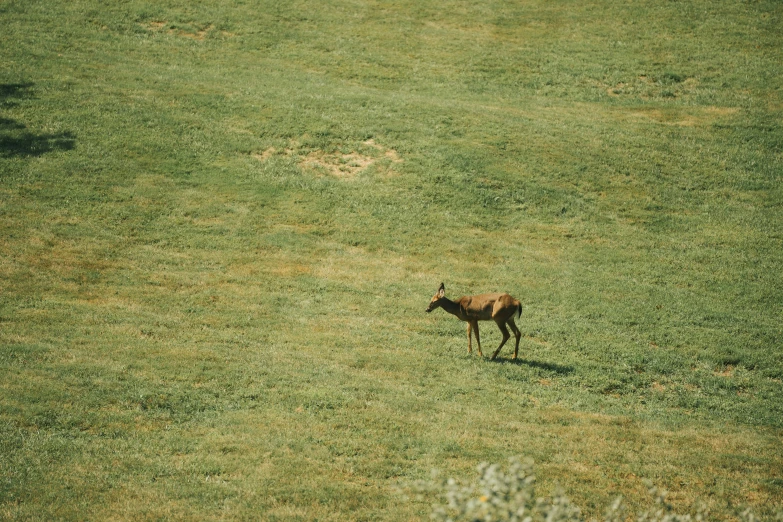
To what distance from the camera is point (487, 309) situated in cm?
1681

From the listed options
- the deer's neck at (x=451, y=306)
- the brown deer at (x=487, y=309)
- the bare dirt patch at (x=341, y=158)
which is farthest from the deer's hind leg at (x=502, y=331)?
the bare dirt patch at (x=341, y=158)

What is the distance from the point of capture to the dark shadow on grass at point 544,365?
16797 millimetres

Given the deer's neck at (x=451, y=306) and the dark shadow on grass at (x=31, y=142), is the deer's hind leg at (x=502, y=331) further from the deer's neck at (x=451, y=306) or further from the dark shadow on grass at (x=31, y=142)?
the dark shadow on grass at (x=31, y=142)

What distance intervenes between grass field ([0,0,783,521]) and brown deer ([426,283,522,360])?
→ 2.70 feet

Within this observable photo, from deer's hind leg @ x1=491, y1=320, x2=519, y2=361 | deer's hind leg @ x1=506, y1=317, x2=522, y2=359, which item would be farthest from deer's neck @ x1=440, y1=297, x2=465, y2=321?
deer's hind leg @ x1=506, y1=317, x2=522, y2=359

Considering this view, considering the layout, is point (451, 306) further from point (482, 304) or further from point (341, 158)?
point (341, 158)

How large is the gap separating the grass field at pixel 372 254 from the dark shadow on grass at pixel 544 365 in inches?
3.9

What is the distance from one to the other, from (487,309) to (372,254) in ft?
23.0

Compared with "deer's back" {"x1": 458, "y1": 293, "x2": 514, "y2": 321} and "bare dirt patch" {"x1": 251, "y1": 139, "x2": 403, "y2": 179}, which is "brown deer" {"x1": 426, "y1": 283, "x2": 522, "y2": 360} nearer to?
"deer's back" {"x1": 458, "y1": 293, "x2": 514, "y2": 321}

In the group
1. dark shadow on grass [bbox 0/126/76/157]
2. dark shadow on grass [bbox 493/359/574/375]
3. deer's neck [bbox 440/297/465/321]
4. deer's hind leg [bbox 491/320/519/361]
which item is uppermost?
dark shadow on grass [bbox 0/126/76/157]

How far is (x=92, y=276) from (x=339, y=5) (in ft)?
102

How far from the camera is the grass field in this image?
12789 mm

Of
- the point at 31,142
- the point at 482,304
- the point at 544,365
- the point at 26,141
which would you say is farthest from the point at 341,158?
the point at 544,365

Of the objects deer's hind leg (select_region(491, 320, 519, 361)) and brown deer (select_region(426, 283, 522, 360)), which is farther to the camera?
deer's hind leg (select_region(491, 320, 519, 361))
